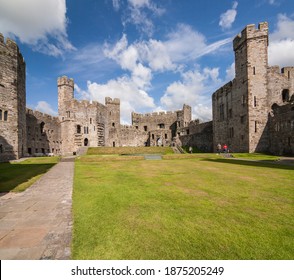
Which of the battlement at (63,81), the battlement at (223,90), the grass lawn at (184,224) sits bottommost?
the grass lawn at (184,224)

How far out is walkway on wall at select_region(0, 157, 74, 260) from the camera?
289 cm

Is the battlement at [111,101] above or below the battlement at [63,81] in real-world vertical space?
below

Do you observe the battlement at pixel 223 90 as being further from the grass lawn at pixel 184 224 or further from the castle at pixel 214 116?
the grass lawn at pixel 184 224

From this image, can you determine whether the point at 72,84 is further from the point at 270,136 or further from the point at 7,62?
the point at 270,136

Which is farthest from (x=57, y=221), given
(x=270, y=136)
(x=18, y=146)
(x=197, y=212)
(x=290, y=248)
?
(x=270, y=136)

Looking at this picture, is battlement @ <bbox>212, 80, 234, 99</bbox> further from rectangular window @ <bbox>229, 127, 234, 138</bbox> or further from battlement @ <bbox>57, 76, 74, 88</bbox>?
battlement @ <bbox>57, 76, 74, 88</bbox>

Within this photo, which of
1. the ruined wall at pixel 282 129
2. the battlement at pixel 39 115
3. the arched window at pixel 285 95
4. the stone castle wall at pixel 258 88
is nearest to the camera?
the ruined wall at pixel 282 129

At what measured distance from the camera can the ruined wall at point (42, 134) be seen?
34.1 meters

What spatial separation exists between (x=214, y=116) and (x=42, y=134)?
118 ft

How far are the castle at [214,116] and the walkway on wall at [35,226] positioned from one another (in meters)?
19.9

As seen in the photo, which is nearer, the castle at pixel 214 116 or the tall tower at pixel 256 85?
the castle at pixel 214 116

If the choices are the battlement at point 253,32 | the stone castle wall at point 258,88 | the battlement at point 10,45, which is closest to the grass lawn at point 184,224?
the stone castle wall at point 258,88
